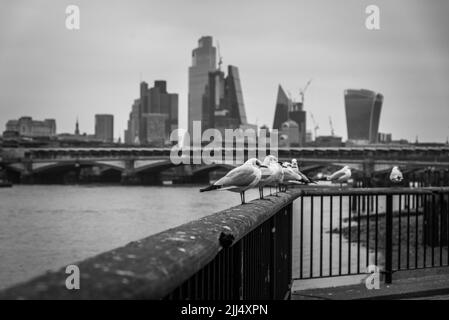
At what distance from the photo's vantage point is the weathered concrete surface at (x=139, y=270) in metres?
1.10

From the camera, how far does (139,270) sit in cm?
132

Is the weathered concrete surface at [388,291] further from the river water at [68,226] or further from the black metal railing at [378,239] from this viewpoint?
the river water at [68,226]

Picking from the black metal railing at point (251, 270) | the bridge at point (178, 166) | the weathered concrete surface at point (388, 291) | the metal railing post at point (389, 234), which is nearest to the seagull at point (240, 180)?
the black metal railing at point (251, 270)

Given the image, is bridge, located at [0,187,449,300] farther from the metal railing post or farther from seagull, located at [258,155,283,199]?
seagull, located at [258,155,283,199]

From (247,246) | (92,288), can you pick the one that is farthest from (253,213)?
(92,288)

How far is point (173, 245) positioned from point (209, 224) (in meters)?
0.63

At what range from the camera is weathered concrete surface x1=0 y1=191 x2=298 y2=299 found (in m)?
1.10

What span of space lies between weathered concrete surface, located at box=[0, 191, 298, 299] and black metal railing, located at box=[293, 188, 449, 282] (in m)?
3.80

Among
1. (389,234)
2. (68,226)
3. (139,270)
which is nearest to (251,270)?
(139,270)

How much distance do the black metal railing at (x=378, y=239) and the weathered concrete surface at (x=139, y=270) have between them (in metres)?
3.80

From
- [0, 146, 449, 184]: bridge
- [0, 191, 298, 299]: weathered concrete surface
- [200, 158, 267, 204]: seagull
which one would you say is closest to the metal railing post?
[200, 158, 267, 204]: seagull

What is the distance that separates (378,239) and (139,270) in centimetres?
2204

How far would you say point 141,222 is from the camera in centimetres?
3162
